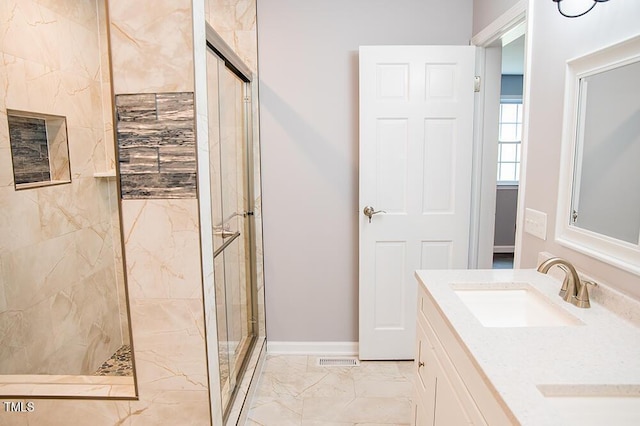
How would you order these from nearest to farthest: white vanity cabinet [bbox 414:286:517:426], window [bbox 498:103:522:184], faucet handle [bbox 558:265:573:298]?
1. white vanity cabinet [bbox 414:286:517:426]
2. faucet handle [bbox 558:265:573:298]
3. window [bbox 498:103:522:184]

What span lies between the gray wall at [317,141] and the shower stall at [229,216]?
19cm

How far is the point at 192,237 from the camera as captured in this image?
148 cm

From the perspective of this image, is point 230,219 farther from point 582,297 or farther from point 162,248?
point 582,297

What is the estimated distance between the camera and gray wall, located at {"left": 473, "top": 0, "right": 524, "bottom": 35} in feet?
7.02

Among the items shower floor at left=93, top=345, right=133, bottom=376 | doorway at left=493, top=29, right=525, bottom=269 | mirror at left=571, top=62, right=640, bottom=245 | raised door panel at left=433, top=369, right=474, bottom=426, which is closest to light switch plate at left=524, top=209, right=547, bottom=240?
mirror at left=571, top=62, right=640, bottom=245

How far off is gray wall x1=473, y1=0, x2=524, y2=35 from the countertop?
1631 mm

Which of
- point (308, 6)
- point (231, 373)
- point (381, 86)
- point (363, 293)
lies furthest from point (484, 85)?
point (231, 373)

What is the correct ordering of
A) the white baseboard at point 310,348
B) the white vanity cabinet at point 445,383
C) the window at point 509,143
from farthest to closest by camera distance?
the window at point 509,143 → the white baseboard at point 310,348 → the white vanity cabinet at point 445,383

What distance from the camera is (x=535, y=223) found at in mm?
1787

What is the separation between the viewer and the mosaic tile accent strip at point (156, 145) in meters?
1.43

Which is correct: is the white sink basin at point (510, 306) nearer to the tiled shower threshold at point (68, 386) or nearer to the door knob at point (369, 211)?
the door knob at point (369, 211)

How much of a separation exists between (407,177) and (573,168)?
45.1 inches

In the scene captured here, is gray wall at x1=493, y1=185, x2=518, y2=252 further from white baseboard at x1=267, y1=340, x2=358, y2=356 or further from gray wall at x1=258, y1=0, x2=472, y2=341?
white baseboard at x1=267, y1=340, x2=358, y2=356

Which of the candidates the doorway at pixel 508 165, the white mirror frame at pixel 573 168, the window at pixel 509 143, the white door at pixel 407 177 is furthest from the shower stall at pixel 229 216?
the window at pixel 509 143
